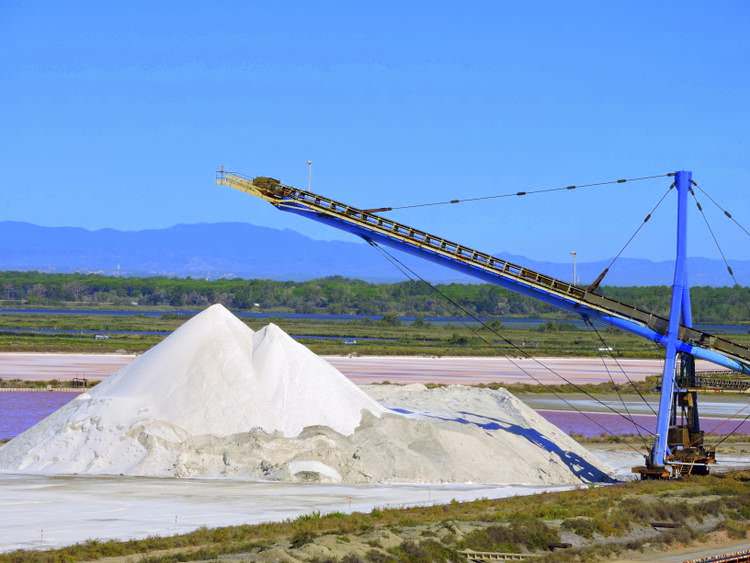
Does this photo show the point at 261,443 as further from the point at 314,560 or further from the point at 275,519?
the point at 314,560

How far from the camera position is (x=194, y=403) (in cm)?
3266

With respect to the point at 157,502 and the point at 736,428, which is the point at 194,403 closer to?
the point at 157,502

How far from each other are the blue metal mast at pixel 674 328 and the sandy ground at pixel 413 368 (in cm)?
3092

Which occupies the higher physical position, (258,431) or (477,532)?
(258,431)

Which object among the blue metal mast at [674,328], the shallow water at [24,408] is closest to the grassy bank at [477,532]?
the blue metal mast at [674,328]

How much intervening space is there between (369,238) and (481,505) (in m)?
9.82

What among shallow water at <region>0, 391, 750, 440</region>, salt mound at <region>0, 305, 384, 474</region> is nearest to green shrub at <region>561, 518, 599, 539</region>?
salt mound at <region>0, 305, 384, 474</region>

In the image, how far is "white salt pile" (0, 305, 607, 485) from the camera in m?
30.8

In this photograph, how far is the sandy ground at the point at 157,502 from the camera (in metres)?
22.8

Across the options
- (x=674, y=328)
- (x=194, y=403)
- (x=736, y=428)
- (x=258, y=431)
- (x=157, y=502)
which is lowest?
(x=157, y=502)

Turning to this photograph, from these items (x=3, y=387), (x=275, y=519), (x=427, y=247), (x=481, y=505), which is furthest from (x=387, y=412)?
(x=3, y=387)

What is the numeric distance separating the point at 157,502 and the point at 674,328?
542 inches

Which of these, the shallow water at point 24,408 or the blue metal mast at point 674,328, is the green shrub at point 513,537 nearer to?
the blue metal mast at point 674,328

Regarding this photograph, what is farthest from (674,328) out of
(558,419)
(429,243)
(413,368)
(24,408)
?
Answer: (413,368)
